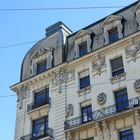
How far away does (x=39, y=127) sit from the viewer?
32719 mm

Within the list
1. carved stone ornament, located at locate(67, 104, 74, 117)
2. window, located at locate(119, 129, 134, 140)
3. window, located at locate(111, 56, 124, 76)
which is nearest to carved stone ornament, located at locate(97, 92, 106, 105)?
window, located at locate(111, 56, 124, 76)

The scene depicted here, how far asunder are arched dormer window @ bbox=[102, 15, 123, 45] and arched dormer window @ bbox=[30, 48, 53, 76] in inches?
233

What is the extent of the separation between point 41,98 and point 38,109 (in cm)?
150

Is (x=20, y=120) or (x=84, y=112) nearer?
(x=84, y=112)

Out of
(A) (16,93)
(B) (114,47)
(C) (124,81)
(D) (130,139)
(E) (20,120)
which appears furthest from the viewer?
(A) (16,93)

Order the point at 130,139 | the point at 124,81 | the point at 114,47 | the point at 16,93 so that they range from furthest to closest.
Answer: the point at 16,93 < the point at 114,47 < the point at 124,81 < the point at 130,139

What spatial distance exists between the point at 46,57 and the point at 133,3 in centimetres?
950

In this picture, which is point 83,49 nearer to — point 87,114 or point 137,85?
point 87,114

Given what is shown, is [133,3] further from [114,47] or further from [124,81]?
[124,81]

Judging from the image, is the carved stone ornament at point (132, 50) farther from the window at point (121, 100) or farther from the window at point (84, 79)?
the window at point (84, 79)

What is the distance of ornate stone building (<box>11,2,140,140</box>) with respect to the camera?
28.3 metres

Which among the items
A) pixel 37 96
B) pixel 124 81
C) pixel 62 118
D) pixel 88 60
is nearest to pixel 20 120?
pixel 37 96

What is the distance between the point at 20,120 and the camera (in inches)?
1348

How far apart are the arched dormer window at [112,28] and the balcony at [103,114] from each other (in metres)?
6.35
